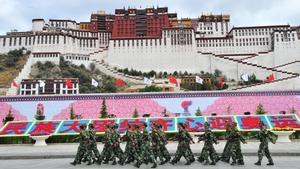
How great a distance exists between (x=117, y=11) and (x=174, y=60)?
26.9 metres

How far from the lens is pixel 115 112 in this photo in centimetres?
2750

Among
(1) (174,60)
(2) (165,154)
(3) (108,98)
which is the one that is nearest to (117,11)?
(1) (174,60)

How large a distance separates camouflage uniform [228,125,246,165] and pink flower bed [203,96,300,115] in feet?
57.1

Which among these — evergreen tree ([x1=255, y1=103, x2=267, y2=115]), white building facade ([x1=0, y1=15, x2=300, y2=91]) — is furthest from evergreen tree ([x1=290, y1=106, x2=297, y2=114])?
white building facade ([x1=0, y1=15, x2=300, y2=91])

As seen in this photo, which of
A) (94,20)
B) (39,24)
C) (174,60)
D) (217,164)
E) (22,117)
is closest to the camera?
(217,164)

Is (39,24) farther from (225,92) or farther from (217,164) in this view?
(217,164)

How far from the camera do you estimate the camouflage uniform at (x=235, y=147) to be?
9758mm

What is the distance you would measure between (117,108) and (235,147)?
18.6 meters

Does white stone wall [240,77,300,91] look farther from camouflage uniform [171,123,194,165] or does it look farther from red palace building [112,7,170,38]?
red palace building [112,7,170,38]

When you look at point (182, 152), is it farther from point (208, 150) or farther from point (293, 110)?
point (293, 110)

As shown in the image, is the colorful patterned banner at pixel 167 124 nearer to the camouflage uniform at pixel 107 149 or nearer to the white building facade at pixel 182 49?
the camouflage uniform at pixel 107 149

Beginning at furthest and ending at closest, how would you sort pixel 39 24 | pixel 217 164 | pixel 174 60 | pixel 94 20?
1. pixel 94 20
2. pixel 39 24
3. pixel 174 60
4. pixel 217 164

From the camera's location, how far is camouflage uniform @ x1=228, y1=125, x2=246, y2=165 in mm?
9758

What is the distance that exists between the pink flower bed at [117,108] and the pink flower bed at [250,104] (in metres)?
4.32
